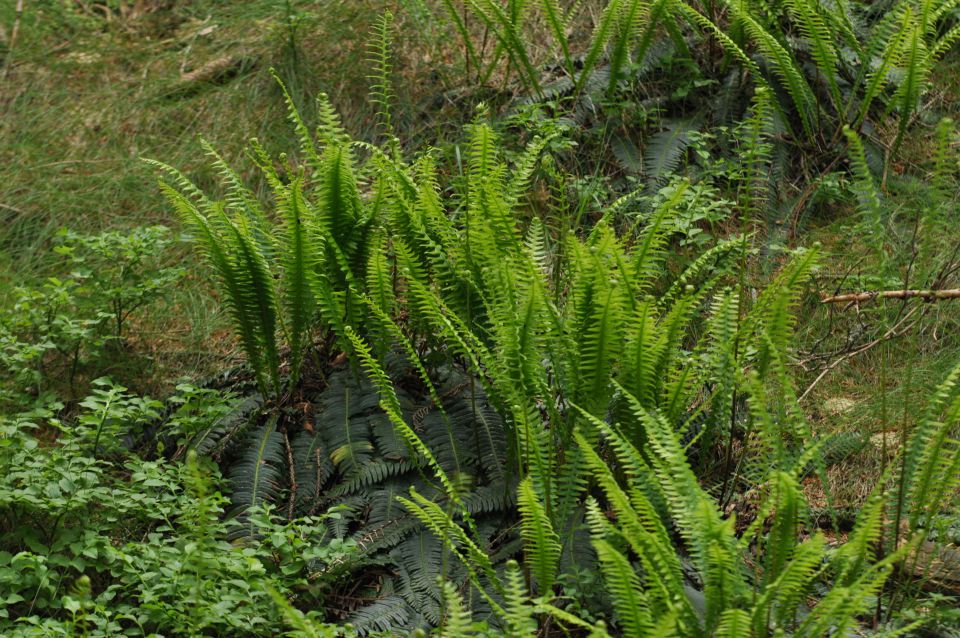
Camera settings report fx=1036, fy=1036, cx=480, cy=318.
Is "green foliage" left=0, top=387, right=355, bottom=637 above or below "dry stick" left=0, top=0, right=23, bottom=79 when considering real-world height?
below

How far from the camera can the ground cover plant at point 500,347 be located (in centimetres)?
258

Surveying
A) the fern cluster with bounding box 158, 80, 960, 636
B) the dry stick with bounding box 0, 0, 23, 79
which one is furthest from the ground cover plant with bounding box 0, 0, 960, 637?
the dry stick with bounding box 0, 0, 23, 79

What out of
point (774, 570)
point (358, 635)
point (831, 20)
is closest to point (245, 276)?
point (358, 635)

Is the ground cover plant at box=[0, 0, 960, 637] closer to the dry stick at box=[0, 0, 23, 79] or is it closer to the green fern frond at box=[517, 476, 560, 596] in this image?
the green fern frond at box=[517, 476, 560, 596]

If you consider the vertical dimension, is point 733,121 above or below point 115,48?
below

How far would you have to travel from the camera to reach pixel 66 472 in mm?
2879

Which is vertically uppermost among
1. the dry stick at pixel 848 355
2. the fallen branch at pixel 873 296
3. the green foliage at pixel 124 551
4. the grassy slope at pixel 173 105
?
the grassy slope at pixel 173 105

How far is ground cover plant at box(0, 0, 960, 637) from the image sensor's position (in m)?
2.58

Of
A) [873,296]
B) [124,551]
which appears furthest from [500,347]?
[873,296]

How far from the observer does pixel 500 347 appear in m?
2.99

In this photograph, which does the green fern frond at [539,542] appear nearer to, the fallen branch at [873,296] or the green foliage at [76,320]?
the fallen branch at [873,296]

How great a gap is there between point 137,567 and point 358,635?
64 centimetres

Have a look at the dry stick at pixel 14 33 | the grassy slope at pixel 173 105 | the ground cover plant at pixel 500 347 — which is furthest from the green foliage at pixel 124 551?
the dry stick at pixel 14 33

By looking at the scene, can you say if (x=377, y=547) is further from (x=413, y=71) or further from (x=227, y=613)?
(x=413, y=71)
